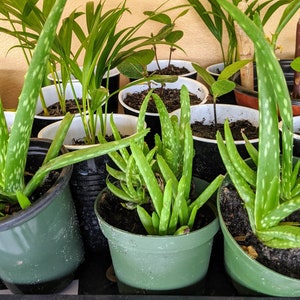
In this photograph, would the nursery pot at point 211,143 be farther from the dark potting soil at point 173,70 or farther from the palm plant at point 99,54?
the dark potting soil at point 173,70

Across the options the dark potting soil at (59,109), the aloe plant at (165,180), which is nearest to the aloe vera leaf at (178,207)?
the aloe plant at (165,180)

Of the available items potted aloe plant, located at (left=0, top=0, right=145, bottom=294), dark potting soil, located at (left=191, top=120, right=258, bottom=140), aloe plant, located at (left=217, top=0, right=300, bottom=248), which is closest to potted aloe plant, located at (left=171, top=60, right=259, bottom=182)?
dark potting soil, located at (left=191, top=120, right=258, bottom=140)

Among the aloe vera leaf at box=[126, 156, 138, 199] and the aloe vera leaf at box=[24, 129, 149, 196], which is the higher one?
the aloe vera leaf at box=[24, 129, 149, 196]

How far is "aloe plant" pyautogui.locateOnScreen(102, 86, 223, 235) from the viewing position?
408 millimetres

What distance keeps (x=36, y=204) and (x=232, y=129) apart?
0.38 metres

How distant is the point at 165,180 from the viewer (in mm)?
442

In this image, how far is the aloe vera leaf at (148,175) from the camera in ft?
1.29

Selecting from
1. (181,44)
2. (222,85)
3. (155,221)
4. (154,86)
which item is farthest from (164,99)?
Answer: (155,221)

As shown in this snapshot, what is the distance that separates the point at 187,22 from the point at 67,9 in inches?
11.2

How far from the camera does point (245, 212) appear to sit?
479mm

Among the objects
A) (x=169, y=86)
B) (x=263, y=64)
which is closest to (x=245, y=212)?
(x=263, y=64)

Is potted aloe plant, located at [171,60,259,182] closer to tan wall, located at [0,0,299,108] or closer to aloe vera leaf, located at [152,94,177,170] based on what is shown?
aloe vera leaf, located at [152,94,177,170]

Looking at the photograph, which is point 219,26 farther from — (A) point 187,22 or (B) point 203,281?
(B) point 203,281

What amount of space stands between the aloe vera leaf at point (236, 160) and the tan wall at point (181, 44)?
521mm
